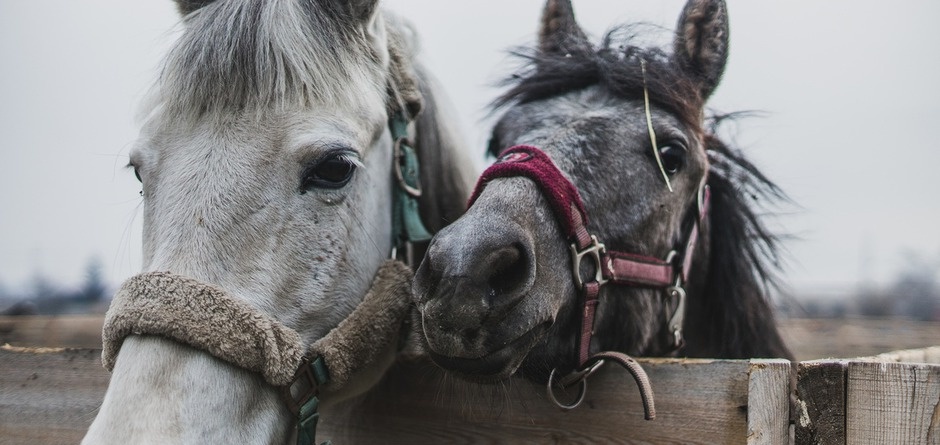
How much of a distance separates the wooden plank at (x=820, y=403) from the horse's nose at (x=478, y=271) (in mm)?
667

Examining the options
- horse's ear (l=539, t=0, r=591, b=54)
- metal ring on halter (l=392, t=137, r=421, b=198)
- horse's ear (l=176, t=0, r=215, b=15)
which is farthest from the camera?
horse's ear (l=539, t=0, r=591, b=54)

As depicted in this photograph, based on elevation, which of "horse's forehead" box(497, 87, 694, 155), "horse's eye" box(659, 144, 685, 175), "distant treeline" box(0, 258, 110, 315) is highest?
"horse's forehead" box(497, 87, 694, 155)

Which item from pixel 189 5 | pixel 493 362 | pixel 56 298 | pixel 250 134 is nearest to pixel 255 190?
pixel 250 134

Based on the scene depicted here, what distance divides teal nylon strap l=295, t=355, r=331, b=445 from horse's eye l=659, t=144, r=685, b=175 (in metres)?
1.31

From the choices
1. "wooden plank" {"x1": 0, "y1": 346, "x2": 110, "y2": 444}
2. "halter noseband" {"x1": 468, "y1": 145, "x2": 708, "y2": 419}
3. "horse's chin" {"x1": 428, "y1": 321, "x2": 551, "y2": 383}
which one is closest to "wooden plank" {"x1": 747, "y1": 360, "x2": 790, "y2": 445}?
"halter noseband" {"x1": 468, "y1": 145, "x2": 708, "y2": 419}

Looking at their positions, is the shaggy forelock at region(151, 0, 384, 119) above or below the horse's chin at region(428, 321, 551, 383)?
above

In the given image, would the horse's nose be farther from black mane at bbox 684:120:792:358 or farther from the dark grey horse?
black mane at bbox 684:120:792:358

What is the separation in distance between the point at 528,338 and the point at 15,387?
2.02 meters

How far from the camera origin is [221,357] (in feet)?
5.69

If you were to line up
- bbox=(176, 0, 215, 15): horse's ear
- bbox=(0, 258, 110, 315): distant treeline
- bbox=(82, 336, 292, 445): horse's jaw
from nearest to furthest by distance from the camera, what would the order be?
bbox=(82, 336, 292, 445): horse's jaw
bbox=(176, 0, 215, 15): horse's ear
bbox=(0, 258, 110, 315): distant treeline

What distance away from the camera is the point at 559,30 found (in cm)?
305

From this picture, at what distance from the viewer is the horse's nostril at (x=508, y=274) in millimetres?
1779

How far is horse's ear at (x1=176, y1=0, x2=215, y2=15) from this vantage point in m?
2.34

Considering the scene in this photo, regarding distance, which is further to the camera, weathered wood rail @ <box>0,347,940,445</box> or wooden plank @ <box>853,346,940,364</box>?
wooden plank @ <box>853,346,940,364</box>
